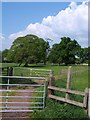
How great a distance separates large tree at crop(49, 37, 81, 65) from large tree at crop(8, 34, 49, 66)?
198 cm

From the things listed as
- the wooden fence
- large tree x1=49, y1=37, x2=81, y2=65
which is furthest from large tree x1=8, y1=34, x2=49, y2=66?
the wooden fence

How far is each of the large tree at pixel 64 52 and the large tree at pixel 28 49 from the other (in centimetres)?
198

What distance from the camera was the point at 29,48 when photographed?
679 inches

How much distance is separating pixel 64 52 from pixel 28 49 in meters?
5.63

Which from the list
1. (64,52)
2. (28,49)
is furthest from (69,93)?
(64,52)

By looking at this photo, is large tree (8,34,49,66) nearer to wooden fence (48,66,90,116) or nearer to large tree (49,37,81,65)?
large tree (49,37,81,65)

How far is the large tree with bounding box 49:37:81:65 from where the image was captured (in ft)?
63.8

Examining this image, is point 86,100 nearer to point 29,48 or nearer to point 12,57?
point 12,57

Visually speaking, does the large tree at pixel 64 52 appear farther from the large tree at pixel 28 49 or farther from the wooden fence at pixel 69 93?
the wooden fence at pixel 69 93

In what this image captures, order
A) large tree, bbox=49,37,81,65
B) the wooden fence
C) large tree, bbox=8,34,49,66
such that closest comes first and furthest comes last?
the wooden fence, large tree, bbox=8,34,49,66, large tree, bbox=49,37,81,65

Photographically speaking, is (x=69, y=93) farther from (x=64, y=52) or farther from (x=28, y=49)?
(x=64, y=52)

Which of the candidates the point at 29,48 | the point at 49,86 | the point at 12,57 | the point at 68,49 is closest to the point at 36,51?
the point at 29,48

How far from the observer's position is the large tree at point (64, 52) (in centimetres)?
1943

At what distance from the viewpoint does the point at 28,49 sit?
56.7ft
